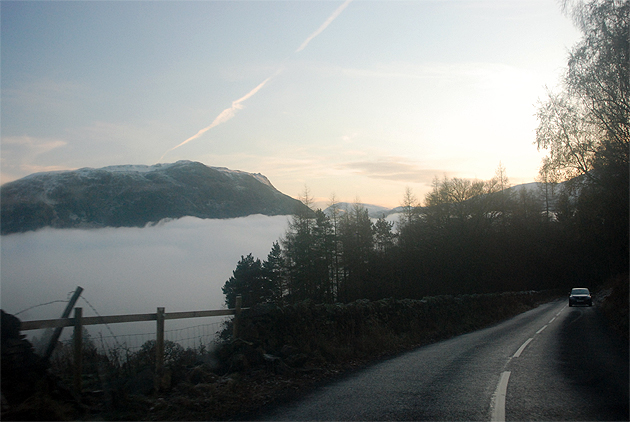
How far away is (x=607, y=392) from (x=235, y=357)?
6876mm

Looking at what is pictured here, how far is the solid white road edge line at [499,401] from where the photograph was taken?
533 centimetres

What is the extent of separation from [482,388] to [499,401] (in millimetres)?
877

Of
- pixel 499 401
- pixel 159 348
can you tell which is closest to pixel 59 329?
pixel 159 348

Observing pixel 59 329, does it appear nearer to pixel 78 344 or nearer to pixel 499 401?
pixel 78 344

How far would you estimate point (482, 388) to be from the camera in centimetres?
692

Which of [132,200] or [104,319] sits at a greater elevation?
[132,200]

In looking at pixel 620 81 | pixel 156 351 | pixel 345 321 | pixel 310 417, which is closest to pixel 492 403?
pixel 310 417

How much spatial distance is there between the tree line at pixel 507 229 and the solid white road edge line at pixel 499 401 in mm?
13522

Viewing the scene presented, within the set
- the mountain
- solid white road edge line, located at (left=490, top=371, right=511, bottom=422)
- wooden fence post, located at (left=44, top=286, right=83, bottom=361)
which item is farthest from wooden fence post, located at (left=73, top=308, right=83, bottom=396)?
the mountain

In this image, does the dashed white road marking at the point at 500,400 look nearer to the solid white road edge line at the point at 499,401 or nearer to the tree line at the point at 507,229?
the solid white road edge line at the point at 499,401

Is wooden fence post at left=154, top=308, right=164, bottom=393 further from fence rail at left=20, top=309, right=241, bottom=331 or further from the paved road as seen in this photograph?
Result: the paved road

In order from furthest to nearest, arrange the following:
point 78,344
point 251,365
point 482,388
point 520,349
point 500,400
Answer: point 520,349
point 251,365
point 482,388
point 78,344
point 500,400

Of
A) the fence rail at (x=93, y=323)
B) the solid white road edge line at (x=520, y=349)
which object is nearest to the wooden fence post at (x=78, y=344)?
the fence rail at (x=93, y=323)

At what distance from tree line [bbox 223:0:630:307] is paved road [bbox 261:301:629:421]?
11.0 meters
